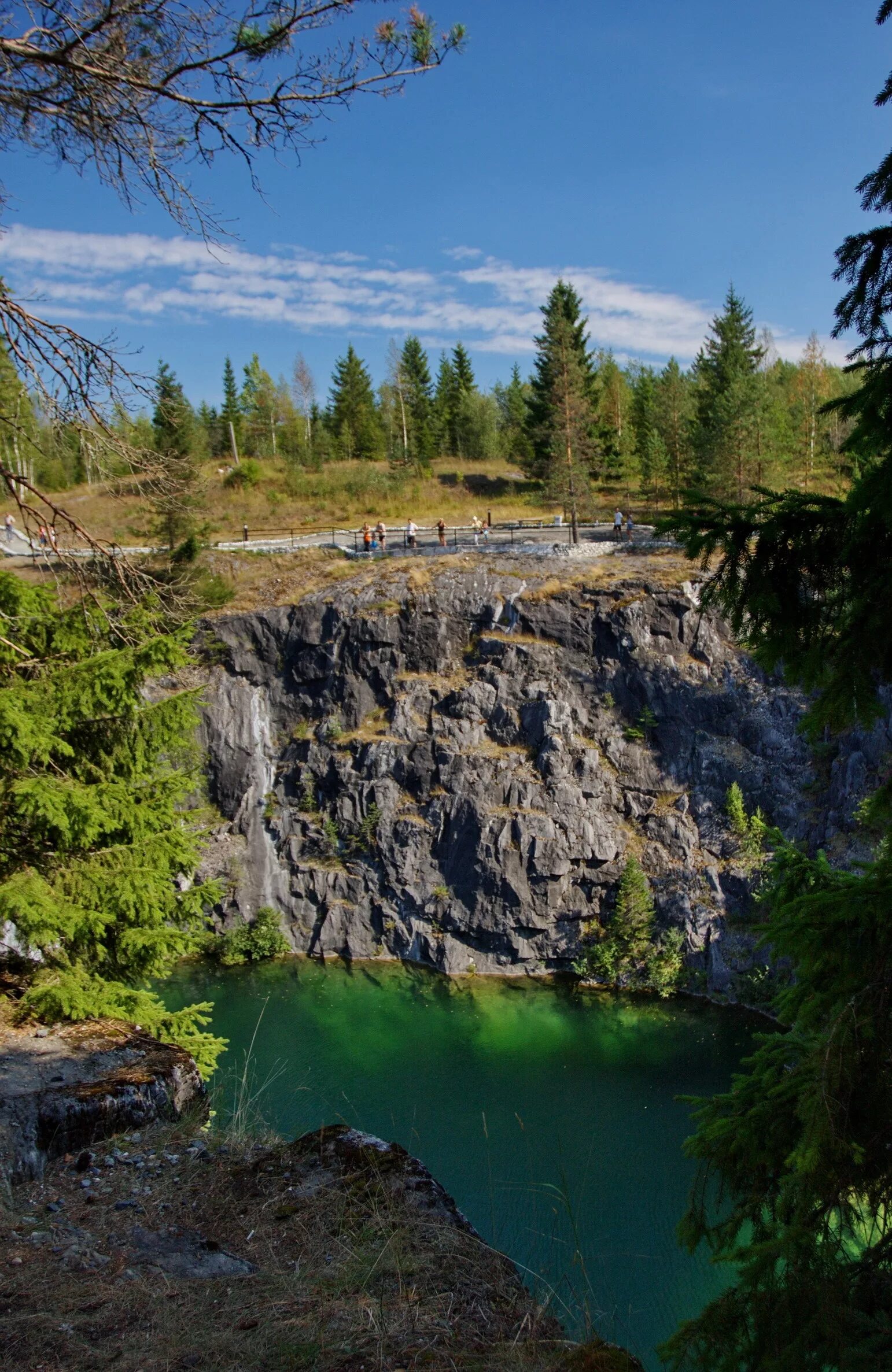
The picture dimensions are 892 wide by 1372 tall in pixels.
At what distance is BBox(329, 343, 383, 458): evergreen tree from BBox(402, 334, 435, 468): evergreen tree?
215 cm

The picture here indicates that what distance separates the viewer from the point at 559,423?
28.5 metres

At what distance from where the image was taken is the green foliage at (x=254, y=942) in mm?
22375

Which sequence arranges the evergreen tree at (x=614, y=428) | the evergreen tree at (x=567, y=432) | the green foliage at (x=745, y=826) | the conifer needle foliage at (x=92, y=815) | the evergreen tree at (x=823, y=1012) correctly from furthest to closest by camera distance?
the evergreen tree at (x=614, y=428) < the evergreen tree at (x=567, y=432) < the green foliage at (x=745, y=826) < the conifer needle foliage at (x=92, y=815) < the evergreen tree at (x=823, y=1012)

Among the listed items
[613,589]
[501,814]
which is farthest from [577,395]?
[501,814]

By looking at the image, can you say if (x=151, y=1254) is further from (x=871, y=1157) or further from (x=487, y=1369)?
(x=871, y=1157)

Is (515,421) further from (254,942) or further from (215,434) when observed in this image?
(254,942)

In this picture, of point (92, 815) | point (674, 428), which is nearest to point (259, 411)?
point (674, 428)

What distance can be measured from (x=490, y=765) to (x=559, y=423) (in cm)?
1313

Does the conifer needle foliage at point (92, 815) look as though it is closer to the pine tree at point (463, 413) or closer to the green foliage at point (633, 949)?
the green foliage at point (633, 949)

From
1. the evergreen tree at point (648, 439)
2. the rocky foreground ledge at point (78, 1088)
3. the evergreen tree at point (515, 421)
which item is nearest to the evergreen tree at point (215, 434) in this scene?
the evergreen tree at point (515, 421)

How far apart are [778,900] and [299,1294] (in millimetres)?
2850

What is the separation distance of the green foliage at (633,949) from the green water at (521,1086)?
2.76 ft

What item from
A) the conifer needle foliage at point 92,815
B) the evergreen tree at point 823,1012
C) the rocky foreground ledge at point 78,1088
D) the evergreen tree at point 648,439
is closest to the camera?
the evergreen tree at point 823,1012

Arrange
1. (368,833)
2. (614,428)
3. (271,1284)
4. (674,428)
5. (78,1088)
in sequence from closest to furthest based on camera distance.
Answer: (271,1284), (78,1088), (368,833), (674,428), (614,428)
